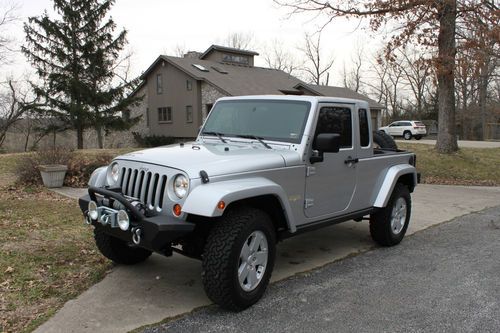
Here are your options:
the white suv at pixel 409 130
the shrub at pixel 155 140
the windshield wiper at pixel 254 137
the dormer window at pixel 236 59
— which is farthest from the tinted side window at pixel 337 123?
the white suv at pixel 409 130

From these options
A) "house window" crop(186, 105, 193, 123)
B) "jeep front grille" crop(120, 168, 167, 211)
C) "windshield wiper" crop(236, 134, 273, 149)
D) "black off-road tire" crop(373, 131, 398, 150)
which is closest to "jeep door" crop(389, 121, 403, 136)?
"house window" crop(186, 105, 193, 123)

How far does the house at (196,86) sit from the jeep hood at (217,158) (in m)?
24.6

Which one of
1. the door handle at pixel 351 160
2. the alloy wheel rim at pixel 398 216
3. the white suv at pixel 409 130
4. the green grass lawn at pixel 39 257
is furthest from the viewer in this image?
the white suv at pixel 409 130

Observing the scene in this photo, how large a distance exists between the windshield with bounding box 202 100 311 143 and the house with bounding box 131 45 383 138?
77.8ft

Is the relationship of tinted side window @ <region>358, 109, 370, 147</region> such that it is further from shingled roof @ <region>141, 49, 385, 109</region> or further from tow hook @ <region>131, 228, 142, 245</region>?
shingled roof @ <region>141, 49, 385, 109</region>

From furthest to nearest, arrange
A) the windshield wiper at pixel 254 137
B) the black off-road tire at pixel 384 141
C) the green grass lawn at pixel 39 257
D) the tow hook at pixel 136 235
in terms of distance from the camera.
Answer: the black off-road tire at pixel 384 141
the windshield wiper at pixel 254 137
the green grass lawn at pixel 39 257
the tow hook at pixel 136 235

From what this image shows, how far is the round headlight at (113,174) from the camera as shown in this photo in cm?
443

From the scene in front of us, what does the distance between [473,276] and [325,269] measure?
5.09 feet

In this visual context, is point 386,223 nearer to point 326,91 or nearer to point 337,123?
point 337,123

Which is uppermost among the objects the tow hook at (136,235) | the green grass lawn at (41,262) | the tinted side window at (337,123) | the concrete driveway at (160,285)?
the tinted side window at (337,123)

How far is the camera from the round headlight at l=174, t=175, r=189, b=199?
3.73 m

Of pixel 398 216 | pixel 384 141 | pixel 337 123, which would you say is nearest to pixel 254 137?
pixel 337 123

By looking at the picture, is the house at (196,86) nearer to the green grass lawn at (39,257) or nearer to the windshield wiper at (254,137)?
the green grass lawn at (39,257)

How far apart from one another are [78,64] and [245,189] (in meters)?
27.0
